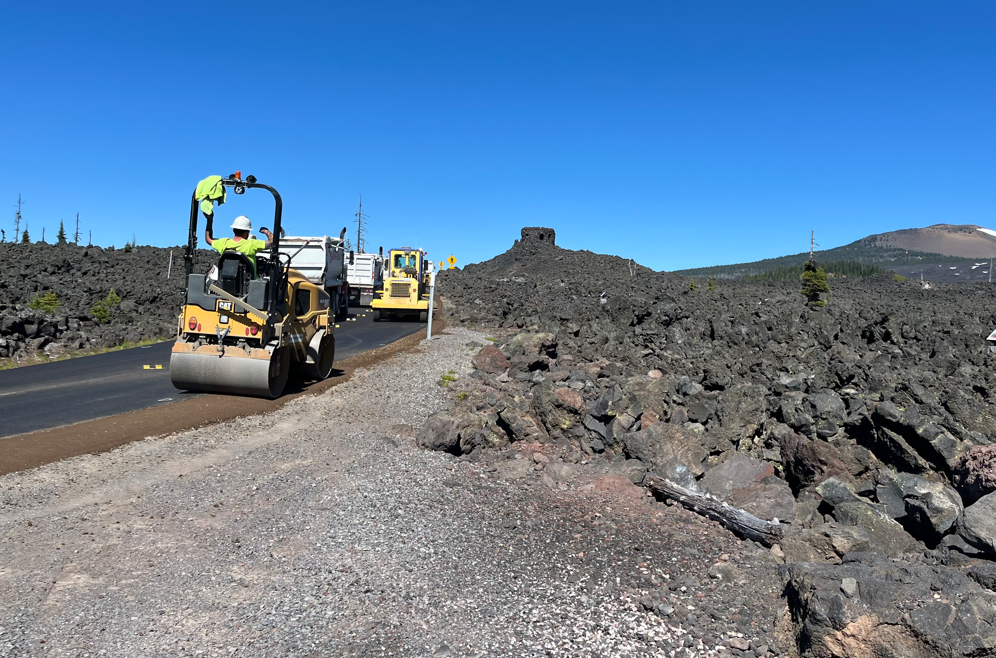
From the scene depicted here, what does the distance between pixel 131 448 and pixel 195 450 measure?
2.51 ft

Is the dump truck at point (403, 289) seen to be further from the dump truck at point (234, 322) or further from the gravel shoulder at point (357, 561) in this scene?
the gravel shoulder at point (357, 561)

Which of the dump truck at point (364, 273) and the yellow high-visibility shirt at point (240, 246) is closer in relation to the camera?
the yellow high-visibility shirt at point (240, 246)

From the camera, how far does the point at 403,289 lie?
3055 centimetres

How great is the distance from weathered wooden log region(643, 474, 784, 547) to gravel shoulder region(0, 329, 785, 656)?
0.14 meters

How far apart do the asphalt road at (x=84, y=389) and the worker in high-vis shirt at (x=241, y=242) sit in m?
2.80

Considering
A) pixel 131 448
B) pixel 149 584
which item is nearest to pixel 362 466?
pixel 131 448

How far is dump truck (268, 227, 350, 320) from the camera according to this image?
24.8 metres

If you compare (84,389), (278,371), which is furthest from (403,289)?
(278,371)

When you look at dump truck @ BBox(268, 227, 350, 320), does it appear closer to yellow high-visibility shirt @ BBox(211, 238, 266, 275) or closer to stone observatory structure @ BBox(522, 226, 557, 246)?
yellow high-visibility shirt @ BBox(211, 238, 266, 275)

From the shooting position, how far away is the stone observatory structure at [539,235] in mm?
116175

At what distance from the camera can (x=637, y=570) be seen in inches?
238

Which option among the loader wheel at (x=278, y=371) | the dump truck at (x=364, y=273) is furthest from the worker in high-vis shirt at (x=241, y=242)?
the dump truck at (x=364, y=273)

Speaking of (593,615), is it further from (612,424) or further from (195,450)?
(195,450)

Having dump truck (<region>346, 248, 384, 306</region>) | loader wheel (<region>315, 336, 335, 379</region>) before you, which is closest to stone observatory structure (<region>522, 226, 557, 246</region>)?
dump truck (<region>346, 248, 384, 306</region>)
